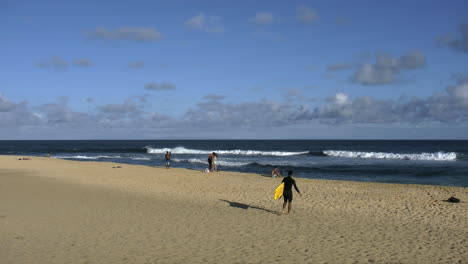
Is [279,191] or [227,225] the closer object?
[227,225]

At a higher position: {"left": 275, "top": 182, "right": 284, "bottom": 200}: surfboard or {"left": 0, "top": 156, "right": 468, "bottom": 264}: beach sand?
{"left": 275, "top": 182, "right": 284, "bottom": 200}: surfboard

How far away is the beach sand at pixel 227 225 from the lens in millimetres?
8930

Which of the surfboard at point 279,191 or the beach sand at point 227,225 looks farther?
the surfboard at point 279,191

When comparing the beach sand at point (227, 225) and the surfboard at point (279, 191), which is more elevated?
the surfboard at point (279, 191)

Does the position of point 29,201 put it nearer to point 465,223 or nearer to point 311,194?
point 311,194

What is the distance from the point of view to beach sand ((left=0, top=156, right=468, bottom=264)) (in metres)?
8.93

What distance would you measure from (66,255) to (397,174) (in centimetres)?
2764

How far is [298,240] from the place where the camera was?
33.4 feet

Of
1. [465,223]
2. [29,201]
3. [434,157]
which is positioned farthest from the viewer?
[434,157]

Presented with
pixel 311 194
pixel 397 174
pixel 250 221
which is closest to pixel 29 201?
pixel 250 221

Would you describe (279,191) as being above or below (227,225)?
above

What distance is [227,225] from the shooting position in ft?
39.3

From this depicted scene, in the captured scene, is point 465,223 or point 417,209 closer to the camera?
point 465,223

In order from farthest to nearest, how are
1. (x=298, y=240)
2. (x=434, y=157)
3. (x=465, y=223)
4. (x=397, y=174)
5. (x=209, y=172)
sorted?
(x=434, y=157) < (x=397, y=174) < (x=209, y=172) < (x=465, y=223) < (x=298, y=240)
